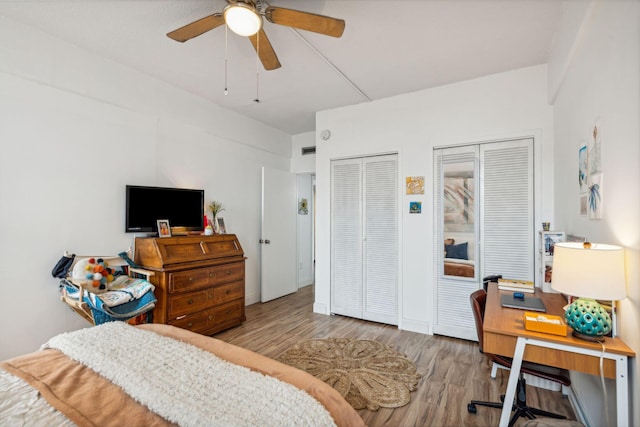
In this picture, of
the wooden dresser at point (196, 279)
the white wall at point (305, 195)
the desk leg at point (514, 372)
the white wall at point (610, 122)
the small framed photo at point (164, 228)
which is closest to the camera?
the white wall at point (610, 122)

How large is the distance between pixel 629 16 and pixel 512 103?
201cm

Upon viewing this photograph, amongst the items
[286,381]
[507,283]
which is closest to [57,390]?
[286,381]

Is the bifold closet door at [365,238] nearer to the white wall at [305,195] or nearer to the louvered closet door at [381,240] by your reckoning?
the louvered closet door at [381,240]

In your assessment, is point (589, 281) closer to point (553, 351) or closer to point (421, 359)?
point (553, 351)

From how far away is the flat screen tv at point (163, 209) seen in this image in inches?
123

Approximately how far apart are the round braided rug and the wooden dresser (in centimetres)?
101

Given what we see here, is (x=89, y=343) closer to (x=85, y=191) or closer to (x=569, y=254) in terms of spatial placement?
(x=85, y=191)

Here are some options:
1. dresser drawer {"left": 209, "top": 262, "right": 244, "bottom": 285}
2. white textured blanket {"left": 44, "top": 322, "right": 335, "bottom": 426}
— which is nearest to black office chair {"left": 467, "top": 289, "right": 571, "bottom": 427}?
white textured blanket {"left": 44, "top": 322, "right": 335, "bottom": 426}

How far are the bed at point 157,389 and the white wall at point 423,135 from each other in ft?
8.55

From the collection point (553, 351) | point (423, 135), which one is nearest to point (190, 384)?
point (553, 351)

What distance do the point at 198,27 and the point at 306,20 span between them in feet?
2.43

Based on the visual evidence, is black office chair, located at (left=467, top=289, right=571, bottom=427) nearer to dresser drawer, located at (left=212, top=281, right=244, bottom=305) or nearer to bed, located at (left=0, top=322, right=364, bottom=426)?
bed, located at (left=0, top=322, right=364, bottom=426)

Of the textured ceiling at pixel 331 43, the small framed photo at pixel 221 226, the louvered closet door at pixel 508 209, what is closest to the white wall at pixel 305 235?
the small framed photo at pixel 221 226

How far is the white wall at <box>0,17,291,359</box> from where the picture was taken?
242 centimetres
